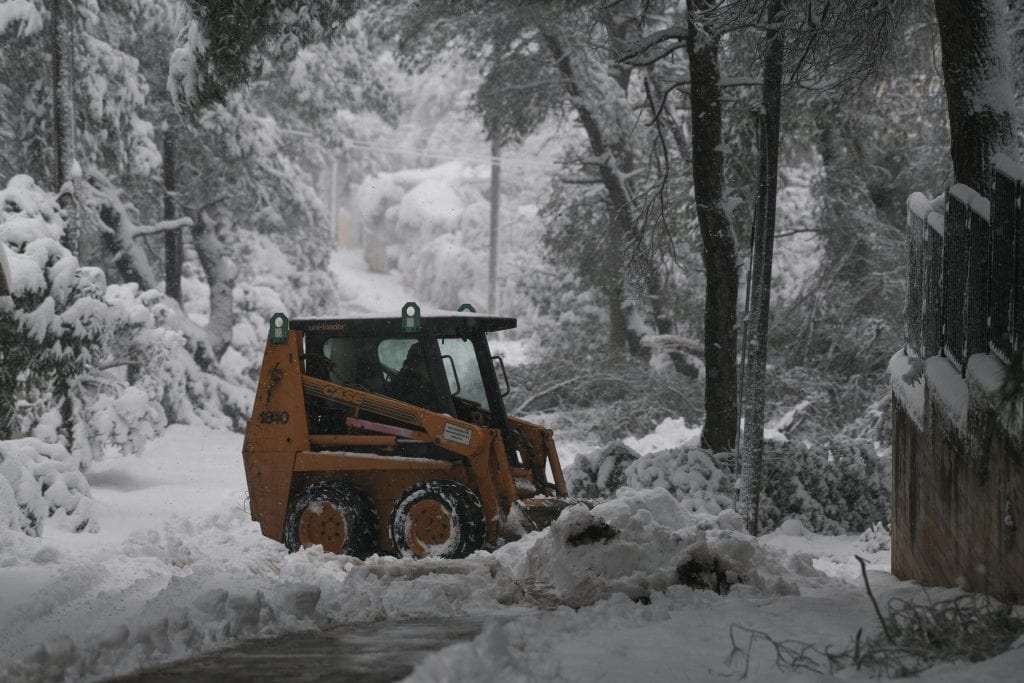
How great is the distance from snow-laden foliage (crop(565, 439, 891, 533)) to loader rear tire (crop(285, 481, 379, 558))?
3574 mm

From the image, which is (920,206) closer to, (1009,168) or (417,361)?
(1009,168)

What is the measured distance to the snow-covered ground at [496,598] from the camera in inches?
190

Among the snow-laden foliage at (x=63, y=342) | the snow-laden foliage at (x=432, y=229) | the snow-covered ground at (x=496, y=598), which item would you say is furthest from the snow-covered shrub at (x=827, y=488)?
the snow-laden foliage at (x=432, y=229)

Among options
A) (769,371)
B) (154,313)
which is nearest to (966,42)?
(769,371)

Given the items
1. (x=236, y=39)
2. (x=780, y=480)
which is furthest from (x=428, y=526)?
(x=236, y=39)

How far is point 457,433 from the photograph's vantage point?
9.55 meters

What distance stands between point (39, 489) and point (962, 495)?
26.6 feet

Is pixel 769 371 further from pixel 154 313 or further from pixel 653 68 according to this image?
pixel 154 313

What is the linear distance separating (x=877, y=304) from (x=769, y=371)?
2.12 m

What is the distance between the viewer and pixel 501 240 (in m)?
46.8

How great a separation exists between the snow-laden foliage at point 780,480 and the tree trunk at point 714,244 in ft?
2.11

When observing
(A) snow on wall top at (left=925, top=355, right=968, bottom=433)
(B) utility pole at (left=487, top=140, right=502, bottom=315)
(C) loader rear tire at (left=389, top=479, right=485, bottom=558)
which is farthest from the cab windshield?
(B) utility pole at (left=487, top=140, right=502, bottom=315)

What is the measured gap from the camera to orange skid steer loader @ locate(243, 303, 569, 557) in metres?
9.44

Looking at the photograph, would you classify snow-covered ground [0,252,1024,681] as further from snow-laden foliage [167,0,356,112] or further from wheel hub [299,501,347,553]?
snow-laden foliage [167,0,356,112]
